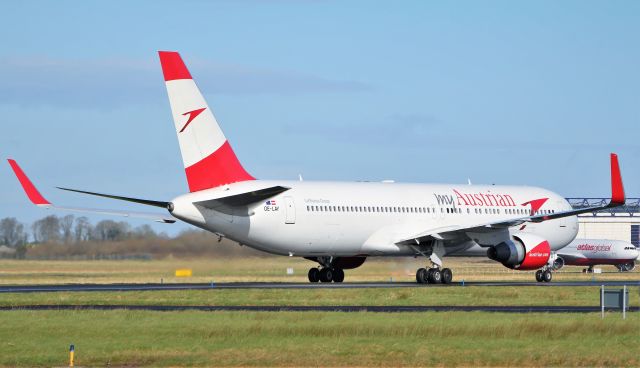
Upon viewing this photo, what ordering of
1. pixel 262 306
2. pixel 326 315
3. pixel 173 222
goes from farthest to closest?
pixel 173 222
pixel 262 306
pixel 326 315

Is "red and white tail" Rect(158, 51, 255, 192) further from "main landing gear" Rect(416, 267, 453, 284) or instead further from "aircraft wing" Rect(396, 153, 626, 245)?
"main landing gear" Rect(416, 267, 453, 284)

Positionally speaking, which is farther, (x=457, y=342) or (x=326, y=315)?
(x=326, y=315)

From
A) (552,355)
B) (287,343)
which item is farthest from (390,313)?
(552,355)

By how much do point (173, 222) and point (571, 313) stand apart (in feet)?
84.7

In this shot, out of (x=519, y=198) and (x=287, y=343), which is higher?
(x=519, y=198)

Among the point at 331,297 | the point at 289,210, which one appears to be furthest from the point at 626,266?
the point at 331,297

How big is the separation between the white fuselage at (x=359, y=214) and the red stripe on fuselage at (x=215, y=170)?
401mm

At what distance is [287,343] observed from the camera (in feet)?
85.9

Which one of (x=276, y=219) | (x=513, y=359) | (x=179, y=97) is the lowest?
(x=513, y=359)

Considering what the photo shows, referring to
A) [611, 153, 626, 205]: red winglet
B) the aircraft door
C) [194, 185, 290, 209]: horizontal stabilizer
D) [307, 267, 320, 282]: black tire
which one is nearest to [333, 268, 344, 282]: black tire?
[307, 267, 320, 282]: black tire

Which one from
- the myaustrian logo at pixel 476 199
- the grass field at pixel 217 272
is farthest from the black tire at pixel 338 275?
the myaustrian logo at pixel 476 199

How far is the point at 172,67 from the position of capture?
4728 cm

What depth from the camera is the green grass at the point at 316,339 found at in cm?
2355

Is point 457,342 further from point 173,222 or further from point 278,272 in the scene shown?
point 278,272
